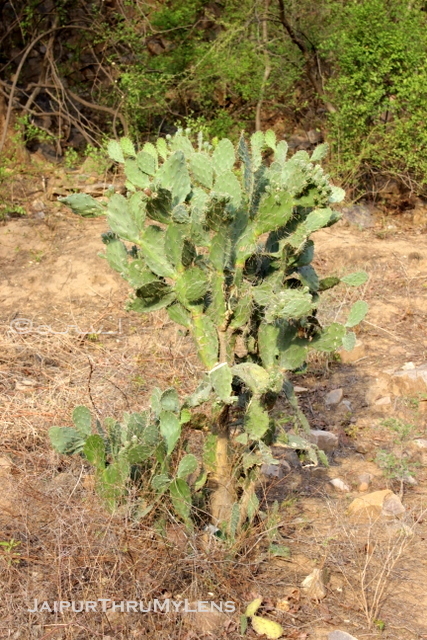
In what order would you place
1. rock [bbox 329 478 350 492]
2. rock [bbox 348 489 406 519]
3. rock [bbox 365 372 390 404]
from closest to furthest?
rock [bbox 348 489 406 519] < rock [bbox 329 478 350 492] < rock [bbox 365 372 390 404]

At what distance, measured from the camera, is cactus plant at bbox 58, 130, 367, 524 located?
3221 mm

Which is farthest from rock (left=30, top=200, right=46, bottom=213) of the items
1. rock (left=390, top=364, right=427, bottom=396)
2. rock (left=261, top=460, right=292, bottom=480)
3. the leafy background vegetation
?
rock (left=261, top=460, right=292, bottom=480)

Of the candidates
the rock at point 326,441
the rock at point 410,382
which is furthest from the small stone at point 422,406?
the rock at point 326,441

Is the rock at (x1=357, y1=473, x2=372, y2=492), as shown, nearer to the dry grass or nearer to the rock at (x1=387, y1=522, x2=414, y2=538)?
the dry grass

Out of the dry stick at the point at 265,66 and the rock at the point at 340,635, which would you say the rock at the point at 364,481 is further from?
the dry stick at the point at 265,66

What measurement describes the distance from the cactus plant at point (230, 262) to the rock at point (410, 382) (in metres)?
1.89

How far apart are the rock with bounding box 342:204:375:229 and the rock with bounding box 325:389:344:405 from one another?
359cm

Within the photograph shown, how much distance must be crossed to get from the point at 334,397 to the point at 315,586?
2.24 metres

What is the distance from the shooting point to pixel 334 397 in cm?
534

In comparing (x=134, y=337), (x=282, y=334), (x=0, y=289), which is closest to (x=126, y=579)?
(x=282, y=334)

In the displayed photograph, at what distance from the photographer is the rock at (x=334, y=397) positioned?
17.4 ft

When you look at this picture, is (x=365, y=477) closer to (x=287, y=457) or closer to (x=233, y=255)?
(x=287, y=457)

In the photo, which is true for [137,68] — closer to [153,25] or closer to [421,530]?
[153,25]

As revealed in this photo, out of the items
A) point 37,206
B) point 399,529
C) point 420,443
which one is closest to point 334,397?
point 420,443
